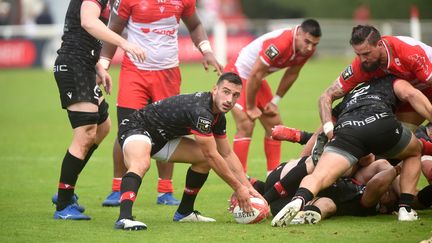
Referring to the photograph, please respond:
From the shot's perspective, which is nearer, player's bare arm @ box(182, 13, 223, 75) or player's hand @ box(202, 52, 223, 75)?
player's hand @ box(202, 52, 223, 75)

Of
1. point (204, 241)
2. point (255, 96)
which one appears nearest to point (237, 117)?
point (255, 96)

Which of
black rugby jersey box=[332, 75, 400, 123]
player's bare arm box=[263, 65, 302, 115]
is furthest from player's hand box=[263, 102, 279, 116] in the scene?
black rugby jersey box=[332, 75, 400, 123]

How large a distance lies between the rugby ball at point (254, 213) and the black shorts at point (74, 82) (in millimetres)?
1897

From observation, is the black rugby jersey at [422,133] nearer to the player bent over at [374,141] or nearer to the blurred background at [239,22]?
the player bent over at [374,141]

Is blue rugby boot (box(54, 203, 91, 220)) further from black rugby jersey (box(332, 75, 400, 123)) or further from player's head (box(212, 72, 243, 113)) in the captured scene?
black rugby jersey (box(332, 75, 400, 123))

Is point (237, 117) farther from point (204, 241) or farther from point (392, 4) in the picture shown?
point (392, 4)

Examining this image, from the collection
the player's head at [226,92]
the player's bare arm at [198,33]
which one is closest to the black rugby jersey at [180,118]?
the player's head at [226,92]

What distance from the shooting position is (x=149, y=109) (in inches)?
346

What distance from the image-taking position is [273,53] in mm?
11125

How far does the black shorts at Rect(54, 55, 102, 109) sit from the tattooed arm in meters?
2.30

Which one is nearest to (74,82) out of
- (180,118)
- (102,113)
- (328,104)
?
(102,113)

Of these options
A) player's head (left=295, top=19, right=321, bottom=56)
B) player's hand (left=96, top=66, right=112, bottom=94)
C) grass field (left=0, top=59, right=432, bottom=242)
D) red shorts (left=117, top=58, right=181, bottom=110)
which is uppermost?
player's head (left=295, top=19, right=321, bottom=56)

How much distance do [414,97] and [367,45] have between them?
69 cm

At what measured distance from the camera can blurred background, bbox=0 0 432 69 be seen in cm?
3136
